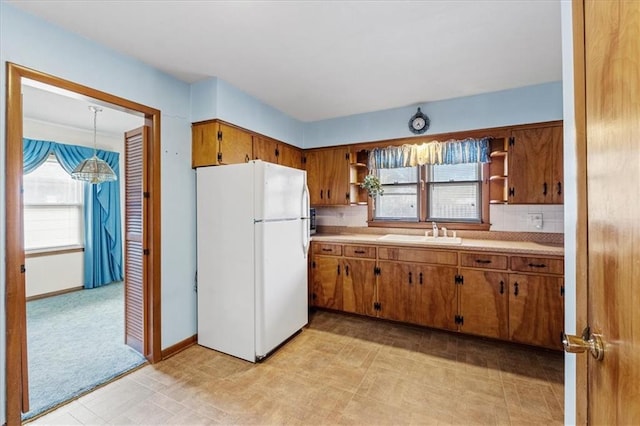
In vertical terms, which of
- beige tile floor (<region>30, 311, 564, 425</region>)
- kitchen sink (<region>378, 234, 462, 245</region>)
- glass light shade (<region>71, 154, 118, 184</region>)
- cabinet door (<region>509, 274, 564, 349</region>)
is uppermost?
glass light shade (<region>71, 154, 118, 184</region>)

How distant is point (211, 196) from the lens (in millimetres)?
2715

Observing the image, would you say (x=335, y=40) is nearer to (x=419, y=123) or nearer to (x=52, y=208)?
(x=419, y=123)

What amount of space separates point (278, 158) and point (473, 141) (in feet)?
7.49

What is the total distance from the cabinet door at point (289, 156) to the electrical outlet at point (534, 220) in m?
2.84

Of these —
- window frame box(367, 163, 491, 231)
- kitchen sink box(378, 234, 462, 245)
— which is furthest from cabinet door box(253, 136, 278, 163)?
kitchen sink box(378, 234, 462, 245)

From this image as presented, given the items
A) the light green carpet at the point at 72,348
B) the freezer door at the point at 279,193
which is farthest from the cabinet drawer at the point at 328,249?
the light green carpet at the point at 72,348

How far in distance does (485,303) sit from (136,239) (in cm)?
335

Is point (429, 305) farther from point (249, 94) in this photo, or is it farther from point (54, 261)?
point (54, 261)

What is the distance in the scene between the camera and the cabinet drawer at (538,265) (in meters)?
2.51

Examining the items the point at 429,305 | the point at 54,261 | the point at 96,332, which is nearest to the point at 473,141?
the point at 429,305

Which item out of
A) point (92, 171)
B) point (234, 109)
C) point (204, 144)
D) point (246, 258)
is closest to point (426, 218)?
point (246, 258)

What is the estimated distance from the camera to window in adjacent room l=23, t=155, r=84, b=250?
164 inches

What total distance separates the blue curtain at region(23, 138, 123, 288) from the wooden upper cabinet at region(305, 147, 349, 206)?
3463 mm

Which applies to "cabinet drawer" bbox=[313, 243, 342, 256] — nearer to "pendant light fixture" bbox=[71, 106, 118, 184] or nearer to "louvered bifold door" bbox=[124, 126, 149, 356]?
"louvered bifold door" bbox=[124, 126, 149, 356]
